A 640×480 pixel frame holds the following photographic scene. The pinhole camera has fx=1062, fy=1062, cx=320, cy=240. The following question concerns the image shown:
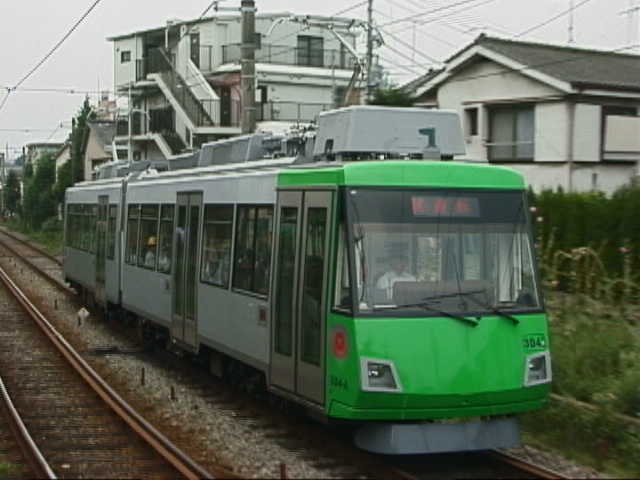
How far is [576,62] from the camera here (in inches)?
960

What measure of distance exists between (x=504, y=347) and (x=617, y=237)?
892 centimetres

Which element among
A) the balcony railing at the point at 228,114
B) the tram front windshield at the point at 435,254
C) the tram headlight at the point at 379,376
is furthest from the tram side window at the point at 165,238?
the balcony railing at the point at 228,114

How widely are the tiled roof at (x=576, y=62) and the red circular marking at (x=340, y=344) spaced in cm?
1445

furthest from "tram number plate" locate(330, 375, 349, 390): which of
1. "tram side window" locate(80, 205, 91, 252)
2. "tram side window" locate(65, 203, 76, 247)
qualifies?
"tram side window" locate(65, 203, 76, 247)

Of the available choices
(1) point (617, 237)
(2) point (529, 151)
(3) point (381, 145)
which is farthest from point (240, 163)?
(2) point (529, 151)

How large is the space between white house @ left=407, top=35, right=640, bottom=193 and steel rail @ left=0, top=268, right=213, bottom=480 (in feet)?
33.7

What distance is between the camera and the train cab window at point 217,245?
39.4 ft

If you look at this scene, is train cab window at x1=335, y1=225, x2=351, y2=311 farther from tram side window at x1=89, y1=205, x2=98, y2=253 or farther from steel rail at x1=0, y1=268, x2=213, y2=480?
tram side window at x1=89, y1=205, x2=98, y2=253

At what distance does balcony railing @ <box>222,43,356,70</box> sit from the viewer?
48062mm

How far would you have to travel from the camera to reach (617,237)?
17.2m

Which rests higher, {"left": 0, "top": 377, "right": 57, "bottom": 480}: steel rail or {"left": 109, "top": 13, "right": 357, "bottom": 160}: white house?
{"left": 109, "top": 13, "right": 357, "bottom": 160}: white house

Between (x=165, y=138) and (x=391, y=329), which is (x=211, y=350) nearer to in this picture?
(x=391, y=329)

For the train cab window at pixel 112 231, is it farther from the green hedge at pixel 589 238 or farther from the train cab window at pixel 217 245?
the green hedge at pixel 589 238

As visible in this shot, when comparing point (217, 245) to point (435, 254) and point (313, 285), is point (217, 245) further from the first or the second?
point (435, 254)
